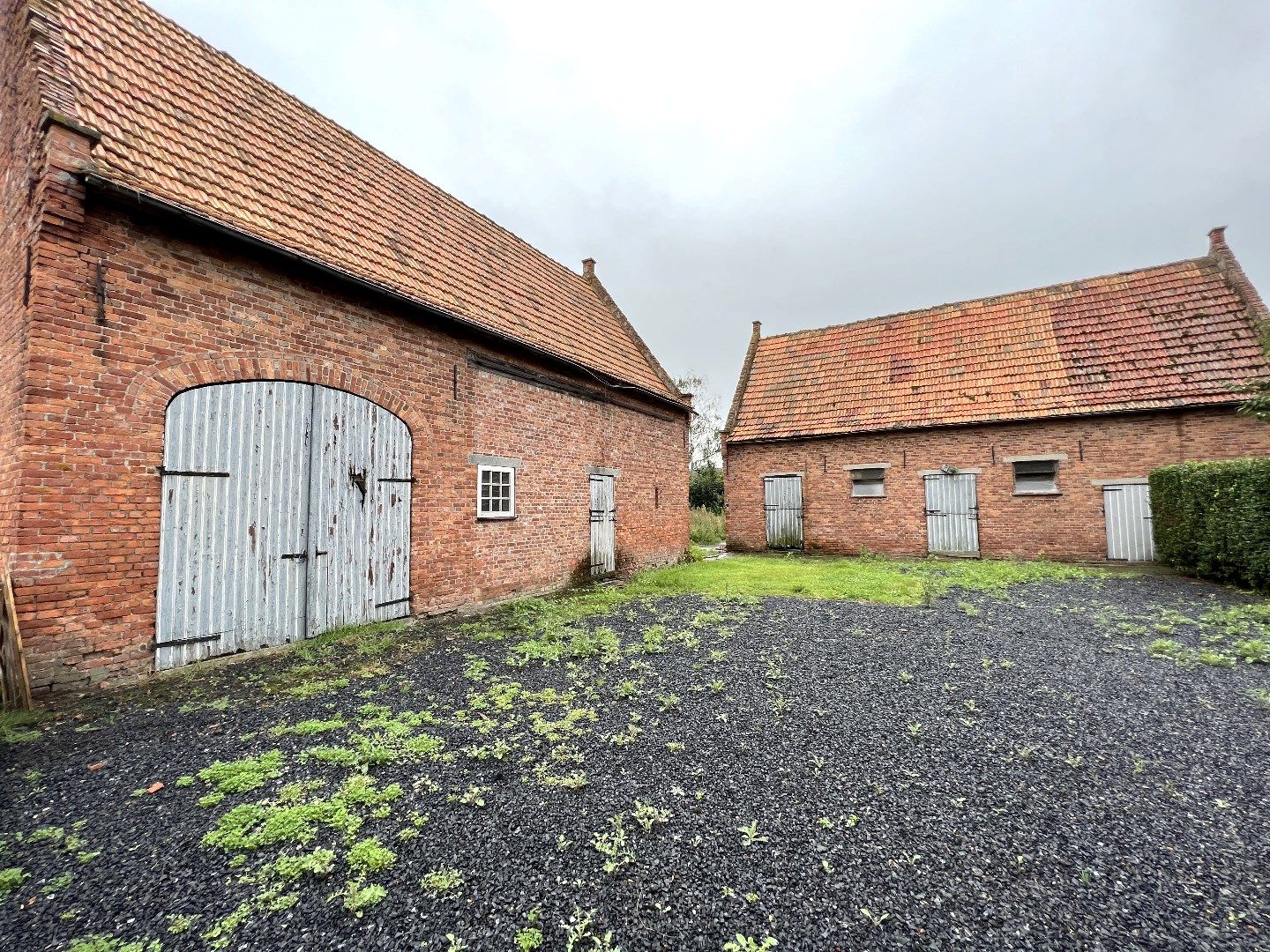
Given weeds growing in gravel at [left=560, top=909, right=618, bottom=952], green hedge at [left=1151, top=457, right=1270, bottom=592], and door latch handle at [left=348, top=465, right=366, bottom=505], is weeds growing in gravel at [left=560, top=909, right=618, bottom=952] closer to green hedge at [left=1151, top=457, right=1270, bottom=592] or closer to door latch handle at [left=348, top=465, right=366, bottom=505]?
door latch handle at [left=348, top=465, right=366, bottom=505]

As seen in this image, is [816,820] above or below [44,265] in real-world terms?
below

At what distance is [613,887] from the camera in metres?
2.31

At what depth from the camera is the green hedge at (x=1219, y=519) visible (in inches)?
319

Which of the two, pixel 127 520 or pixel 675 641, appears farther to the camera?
pixel 675 641

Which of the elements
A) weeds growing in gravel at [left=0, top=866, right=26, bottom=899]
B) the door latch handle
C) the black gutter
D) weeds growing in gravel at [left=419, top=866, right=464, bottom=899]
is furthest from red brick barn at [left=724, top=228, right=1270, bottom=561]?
weeds growing in gravel at [left=0, top=866, right=26, bottom=899]

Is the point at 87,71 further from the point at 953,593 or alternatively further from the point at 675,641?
the point at 953,593

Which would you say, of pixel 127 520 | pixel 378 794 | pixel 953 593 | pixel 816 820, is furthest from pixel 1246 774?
pixel 127 520

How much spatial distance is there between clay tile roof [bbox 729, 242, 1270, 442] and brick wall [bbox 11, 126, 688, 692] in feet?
37.4

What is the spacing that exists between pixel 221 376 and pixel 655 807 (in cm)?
583

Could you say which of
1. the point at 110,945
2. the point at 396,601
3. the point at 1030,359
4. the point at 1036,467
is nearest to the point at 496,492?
the point at 396,601

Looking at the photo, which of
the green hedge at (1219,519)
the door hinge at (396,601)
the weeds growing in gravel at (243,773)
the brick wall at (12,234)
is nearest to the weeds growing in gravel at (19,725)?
the brick wall at (12,234)

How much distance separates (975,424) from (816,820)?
13.7 metres

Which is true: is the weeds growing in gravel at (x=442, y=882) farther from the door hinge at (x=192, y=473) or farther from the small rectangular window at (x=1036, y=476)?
the small rectangular window at (x=1036, y=476)

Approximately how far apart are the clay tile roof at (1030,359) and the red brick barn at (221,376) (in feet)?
34.8
